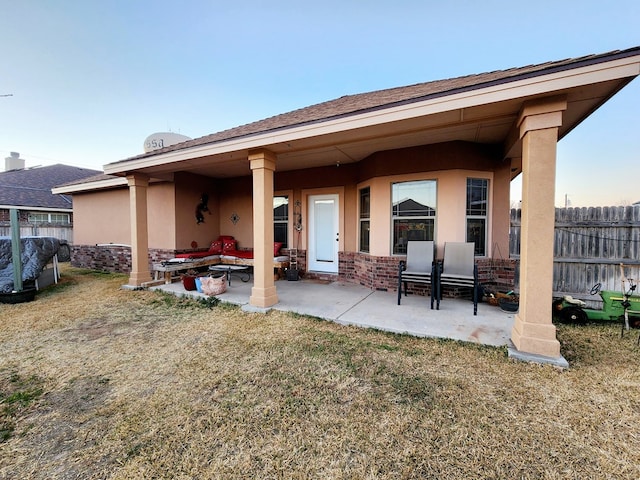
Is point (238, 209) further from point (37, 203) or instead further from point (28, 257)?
point (37, 203)

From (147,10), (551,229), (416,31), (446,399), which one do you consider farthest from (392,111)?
(147,10)

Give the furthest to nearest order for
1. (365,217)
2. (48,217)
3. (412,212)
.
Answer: (48,217)
(365,217)
(412,212)

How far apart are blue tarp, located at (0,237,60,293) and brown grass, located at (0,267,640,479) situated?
2746 mm

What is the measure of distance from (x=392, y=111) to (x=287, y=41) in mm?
7287

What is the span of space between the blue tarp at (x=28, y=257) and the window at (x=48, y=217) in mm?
8753

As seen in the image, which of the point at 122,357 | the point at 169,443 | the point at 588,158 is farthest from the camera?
the point at 588,158

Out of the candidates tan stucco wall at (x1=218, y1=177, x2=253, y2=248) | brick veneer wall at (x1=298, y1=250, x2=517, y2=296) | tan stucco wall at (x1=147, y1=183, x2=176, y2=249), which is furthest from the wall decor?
A: brick veneer wall at (x1=298, y1=250, x2=517, y2=296)

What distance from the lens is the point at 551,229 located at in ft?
8.62

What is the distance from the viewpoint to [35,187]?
14.2 metres

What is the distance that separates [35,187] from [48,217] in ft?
9.62

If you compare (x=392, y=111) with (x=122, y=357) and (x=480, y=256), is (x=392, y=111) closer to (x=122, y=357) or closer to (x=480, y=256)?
(x=480, y=256)

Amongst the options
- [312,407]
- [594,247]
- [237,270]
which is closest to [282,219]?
[237,270]

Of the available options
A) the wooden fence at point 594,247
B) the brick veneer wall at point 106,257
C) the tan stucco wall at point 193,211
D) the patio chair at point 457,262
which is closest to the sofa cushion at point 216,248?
the tan stucco wall at point 193,211

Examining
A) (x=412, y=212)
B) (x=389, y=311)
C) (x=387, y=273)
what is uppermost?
(x=412, y=212)
